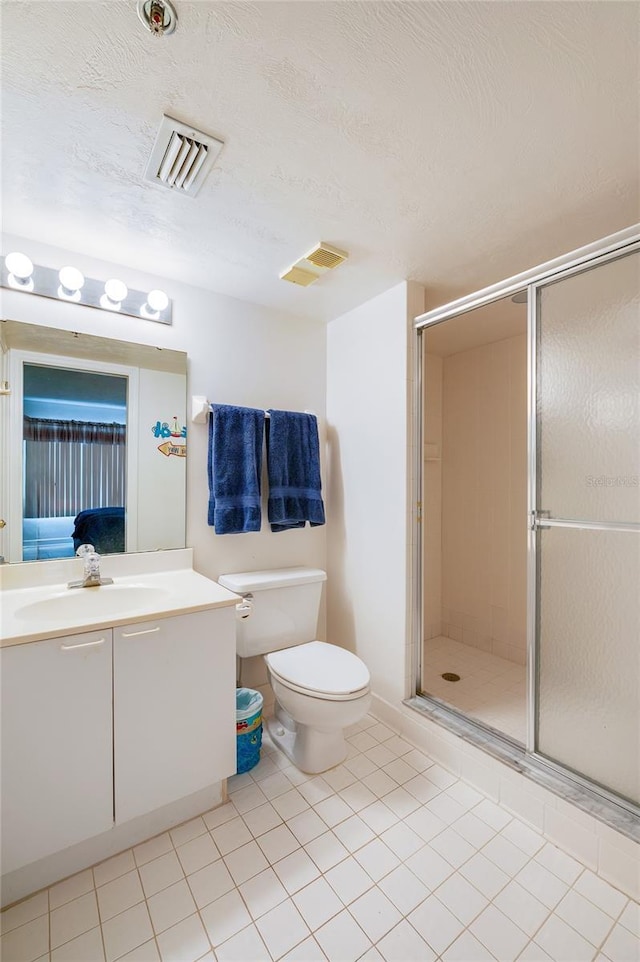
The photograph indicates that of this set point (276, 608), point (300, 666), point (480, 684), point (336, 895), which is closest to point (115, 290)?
point (276, 608)

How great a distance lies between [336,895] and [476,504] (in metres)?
2.20

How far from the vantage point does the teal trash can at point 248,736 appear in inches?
66.4

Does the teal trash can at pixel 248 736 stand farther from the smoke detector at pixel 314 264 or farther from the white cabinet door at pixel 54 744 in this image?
the smoke detector at pixel 314 264

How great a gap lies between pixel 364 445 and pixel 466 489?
1081 mm

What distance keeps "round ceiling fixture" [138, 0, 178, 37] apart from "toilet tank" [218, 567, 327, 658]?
5.77ft

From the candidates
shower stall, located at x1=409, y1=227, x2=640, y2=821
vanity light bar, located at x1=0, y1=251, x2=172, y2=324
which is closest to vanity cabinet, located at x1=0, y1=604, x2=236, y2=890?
shower stall, located at x1=409, y1=227, x2=640, y2=821

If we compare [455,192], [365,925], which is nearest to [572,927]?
[365,925]

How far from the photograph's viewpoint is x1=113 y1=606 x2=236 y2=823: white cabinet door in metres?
1.29

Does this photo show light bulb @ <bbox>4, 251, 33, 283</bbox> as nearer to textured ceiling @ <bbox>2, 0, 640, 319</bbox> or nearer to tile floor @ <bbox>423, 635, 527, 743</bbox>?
textured ceiling @ <bbox>2, 0, 640, 319</bbox>

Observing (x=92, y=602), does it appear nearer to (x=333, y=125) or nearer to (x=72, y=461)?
(x=72, y=461)

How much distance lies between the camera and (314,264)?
5.82 ft

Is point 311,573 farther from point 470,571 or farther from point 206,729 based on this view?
point 470,571

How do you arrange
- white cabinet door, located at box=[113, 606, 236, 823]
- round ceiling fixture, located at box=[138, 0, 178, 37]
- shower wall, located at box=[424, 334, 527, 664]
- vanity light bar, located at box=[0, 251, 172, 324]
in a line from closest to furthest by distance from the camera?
round ceiling fixture, located at box=[138, 0, 178, 37], white cabinet door, located at box=[113, 606, 236, 823], vanity light bar, located at box=[0, 251, 172, 324], shower wall, located at box=[424, 334, 527, 664]

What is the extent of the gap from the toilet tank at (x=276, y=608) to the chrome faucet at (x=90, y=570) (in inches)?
21.6
